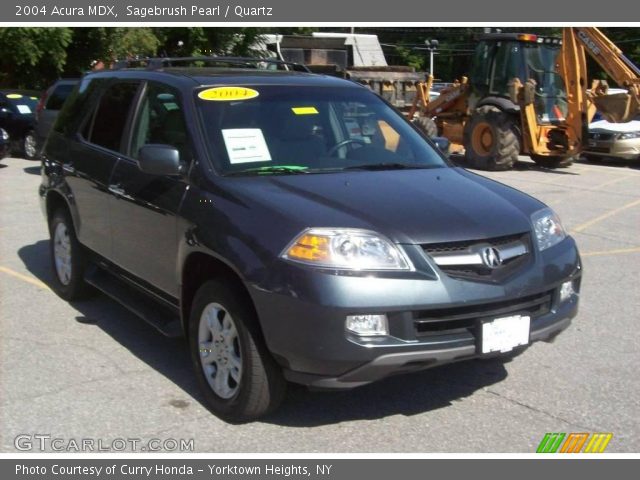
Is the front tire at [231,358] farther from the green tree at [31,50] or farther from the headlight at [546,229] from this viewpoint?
the green tree at [31,50]

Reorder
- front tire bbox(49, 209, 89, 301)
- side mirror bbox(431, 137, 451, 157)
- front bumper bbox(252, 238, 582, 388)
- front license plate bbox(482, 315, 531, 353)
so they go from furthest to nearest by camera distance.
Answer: front tire bbox(49, 209, 89, 301) → side mirror bbox(431, 137, 451, 157) → front license plate bbox(482, 315, 531, 353) → front bumper bbox(252, 238, 582, 388)

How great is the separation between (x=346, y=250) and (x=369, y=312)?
1.07ft

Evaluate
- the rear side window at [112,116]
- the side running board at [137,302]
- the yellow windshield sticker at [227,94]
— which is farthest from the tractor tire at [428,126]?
the yellow windshield sticker at [227,94]

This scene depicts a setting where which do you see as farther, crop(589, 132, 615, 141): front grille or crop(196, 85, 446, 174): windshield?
crop(589, 132, 615, 141): front grille

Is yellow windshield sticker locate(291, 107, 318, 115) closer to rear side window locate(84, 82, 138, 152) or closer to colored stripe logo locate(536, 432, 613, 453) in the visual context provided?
rear side window locate(84, 82, 138, 152)

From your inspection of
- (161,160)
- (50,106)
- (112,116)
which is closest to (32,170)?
(50,106)

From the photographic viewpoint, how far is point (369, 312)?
12.6 ft

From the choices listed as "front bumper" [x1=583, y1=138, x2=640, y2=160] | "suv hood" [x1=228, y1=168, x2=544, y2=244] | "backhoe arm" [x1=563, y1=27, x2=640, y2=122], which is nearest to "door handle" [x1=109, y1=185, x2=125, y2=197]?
"suv hood" [x1=228, y1=168, x2=544, y2=244]

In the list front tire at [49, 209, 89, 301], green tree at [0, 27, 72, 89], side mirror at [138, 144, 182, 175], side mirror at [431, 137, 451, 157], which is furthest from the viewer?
green tree at [0, 27, 72, 89]

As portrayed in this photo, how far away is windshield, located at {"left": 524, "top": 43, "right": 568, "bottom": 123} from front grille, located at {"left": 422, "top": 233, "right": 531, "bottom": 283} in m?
13.6

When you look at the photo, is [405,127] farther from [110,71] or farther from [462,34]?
[462,34]

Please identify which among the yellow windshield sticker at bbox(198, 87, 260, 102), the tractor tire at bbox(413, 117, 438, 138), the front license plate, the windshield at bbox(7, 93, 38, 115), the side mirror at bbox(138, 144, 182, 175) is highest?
the yellow windshield sticker at bbox(198, 87, 260, 102)

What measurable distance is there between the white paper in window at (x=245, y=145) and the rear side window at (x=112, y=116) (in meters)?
1.16

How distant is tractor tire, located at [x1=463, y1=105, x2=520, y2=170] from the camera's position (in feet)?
54.4
